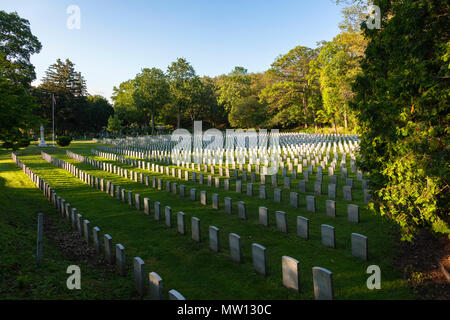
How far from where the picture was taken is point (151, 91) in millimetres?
56000

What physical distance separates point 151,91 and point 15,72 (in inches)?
1573

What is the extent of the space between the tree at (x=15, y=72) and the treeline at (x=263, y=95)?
23.5 meters

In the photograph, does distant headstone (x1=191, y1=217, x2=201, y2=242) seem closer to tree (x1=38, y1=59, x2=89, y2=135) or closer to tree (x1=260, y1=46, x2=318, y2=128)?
tree (x1=260, y1=46, x2=318, y2=128)

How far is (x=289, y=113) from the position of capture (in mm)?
49750

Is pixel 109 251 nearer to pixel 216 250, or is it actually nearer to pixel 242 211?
pixel 216 250

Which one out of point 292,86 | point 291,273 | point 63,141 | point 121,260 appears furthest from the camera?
point 292,86

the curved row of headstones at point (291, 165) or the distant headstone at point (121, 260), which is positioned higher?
the curved row of headstones at point (291, 165)

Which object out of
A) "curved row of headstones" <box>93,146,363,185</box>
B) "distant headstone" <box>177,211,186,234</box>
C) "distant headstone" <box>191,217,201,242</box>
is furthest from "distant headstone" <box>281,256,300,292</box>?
"curved row of headstones" <box>93,146,363,185</box>

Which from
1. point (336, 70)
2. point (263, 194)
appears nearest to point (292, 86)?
point (336, 70)

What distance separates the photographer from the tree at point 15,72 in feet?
31.7

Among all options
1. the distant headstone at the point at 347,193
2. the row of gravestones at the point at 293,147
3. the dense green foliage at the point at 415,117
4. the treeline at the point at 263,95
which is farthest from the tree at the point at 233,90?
the dense green foliage at the point at 415,117

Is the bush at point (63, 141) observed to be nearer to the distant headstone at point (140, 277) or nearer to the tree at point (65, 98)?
the tree at point (65, 98)

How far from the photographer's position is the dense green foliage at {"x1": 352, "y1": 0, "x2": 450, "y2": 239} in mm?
4336
